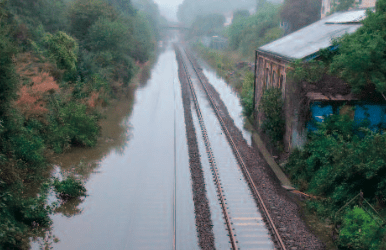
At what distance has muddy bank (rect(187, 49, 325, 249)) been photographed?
9.62 meters

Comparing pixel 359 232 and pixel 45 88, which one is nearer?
pixel 359 232

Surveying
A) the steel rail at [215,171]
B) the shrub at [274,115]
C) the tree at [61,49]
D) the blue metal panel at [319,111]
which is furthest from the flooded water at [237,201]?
the tree at [61,49]

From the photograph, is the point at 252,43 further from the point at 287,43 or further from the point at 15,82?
the point at 15,82

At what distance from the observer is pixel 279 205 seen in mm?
11594

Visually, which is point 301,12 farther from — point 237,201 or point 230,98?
point 237,201

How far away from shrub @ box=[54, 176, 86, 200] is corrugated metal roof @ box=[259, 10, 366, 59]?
10247 millimetres

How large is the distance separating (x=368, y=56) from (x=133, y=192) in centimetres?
959

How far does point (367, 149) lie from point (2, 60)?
11.5 metres

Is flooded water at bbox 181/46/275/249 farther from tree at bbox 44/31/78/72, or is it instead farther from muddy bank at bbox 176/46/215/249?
tree at bbox 44/31/78/72

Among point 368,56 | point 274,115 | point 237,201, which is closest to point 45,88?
point 237,201

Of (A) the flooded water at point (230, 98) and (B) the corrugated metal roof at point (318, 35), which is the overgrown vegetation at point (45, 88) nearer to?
(A) the flooded water at point (230, 98)

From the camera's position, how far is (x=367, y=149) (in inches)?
406

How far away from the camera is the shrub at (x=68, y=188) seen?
1213cm

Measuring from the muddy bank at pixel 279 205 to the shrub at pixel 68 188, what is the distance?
6.75m
